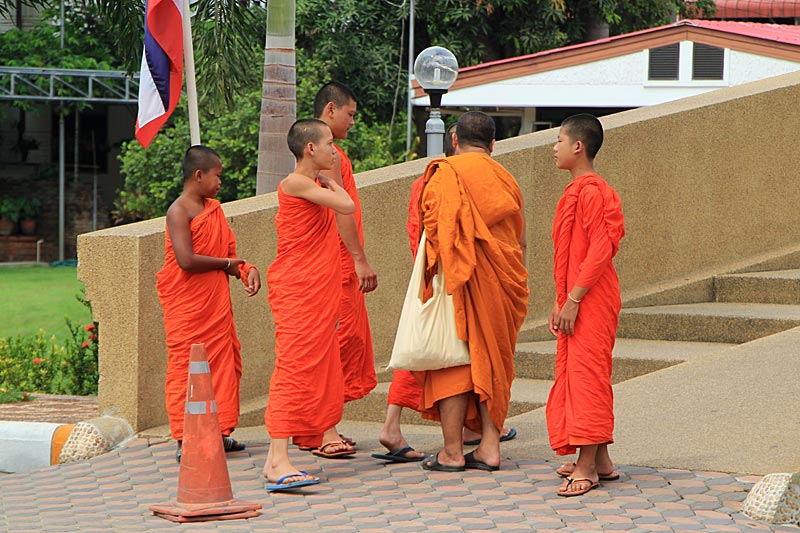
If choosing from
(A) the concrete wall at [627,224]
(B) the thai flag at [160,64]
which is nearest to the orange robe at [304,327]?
(A) the concrete wall at [627,224]

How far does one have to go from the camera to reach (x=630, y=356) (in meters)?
7.86

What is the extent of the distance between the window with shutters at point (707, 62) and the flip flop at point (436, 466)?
38.7ft

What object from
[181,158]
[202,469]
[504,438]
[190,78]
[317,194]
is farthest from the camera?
[181,158]

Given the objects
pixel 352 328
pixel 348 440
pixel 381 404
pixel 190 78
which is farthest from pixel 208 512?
pixel 190 78

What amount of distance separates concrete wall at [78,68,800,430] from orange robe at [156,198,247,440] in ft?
2.03

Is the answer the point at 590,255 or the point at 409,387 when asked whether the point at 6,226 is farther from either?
the point at 590,255

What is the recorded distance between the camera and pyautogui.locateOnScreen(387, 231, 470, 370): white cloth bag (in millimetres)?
6086

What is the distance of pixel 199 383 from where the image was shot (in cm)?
584

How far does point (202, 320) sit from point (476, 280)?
1596 millimetres

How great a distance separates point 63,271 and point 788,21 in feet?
60.0

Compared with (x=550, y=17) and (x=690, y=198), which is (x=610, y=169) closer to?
(x=690, y=198)

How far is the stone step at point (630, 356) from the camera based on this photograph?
7.76 m

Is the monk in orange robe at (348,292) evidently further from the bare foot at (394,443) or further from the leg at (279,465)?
the leg at (279,465)

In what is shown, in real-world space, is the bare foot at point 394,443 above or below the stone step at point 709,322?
below
